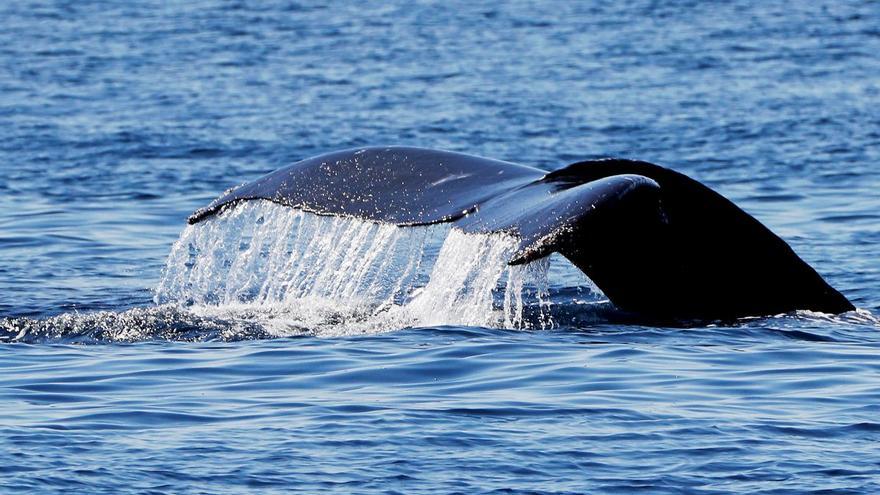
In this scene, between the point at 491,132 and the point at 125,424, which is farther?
the point at 491,132

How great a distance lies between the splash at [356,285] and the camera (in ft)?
25.6

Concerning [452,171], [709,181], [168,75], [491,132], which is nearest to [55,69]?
[168,75]

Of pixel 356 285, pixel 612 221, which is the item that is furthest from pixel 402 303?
pixel 612 221

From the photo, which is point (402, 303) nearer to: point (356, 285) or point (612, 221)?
point (356, 285)

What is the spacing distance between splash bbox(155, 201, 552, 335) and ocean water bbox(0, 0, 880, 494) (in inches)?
1.3

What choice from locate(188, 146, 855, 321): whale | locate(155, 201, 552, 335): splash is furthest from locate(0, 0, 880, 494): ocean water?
locate(188, 146, 855, 321): whale

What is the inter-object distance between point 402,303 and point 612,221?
2989 mm

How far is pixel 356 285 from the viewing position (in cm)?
945

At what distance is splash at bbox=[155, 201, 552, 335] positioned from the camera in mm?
7797

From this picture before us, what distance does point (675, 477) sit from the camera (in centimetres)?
618

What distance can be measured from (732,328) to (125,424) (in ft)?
10.8

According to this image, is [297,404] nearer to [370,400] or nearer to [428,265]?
[370,400]

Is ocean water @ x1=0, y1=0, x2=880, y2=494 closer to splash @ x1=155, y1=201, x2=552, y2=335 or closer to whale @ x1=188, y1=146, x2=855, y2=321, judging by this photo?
splash @ x1=155, y1=201, x2=552, y2=335

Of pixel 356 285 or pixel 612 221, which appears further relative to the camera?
pixel 356 285
